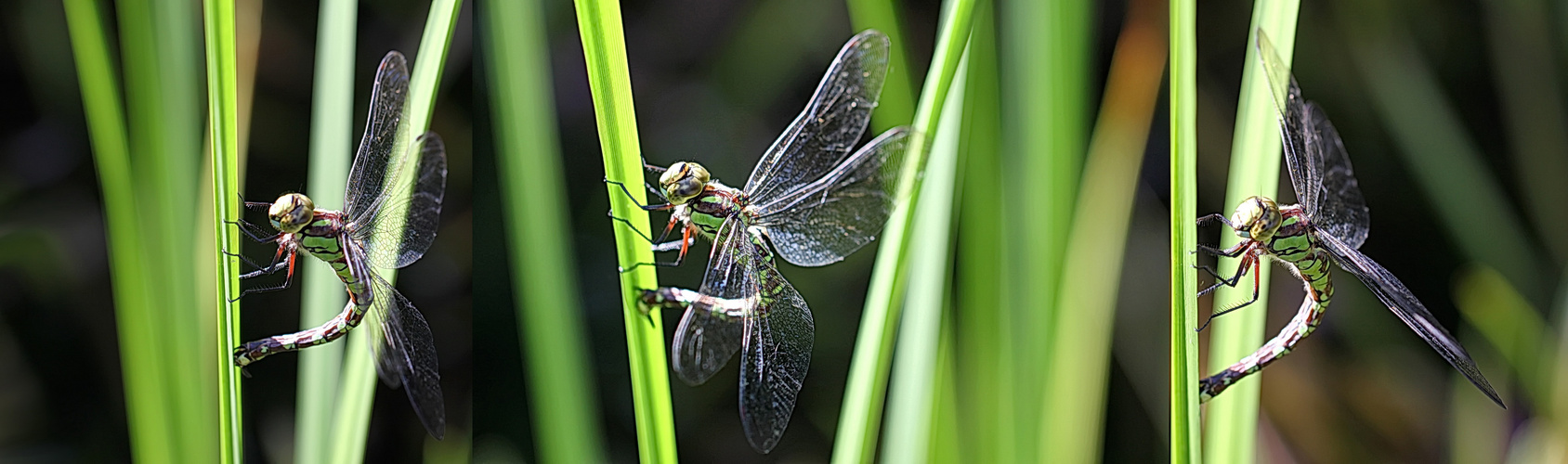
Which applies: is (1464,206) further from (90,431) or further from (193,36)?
(90,431)

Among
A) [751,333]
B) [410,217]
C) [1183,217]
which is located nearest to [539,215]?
[410,217]

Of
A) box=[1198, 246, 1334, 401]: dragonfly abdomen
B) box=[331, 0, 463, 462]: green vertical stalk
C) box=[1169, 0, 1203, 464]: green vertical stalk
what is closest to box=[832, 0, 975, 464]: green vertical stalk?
box=[1169, 0, 1203, 464]: green vertical stalk

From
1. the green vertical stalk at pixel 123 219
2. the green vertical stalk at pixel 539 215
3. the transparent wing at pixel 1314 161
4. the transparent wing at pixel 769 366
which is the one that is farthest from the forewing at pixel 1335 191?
the green vertical stalk at pixel 123 219

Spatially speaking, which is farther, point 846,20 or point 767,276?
point 846,20

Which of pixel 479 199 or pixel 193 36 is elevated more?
pixel 193 36

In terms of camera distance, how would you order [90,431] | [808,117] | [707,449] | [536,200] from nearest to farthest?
[808,117] → [536,200] → [707,449] → [90,431]

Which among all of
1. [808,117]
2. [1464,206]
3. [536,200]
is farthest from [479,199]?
[1464,206]

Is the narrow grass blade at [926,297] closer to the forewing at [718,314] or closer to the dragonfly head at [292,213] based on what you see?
the forewing at [718,314]
